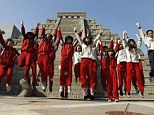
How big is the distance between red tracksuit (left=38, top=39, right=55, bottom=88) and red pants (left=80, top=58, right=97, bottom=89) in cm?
111

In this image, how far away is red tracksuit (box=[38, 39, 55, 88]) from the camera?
773 centimetres

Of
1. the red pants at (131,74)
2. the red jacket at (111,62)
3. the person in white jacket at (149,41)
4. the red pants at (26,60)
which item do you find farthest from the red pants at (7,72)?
the person in white jacket at (149,41)

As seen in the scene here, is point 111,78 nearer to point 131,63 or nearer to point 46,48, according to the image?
point 131,63

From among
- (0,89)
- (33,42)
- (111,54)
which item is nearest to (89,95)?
(111,54)

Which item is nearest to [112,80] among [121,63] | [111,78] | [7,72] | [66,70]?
[111,78]

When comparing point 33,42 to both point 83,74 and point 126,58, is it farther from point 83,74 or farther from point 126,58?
point 126,58

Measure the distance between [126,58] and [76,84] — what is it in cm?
283

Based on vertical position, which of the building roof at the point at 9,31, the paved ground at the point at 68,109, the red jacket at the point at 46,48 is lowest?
the paved ground at the point at 68,109

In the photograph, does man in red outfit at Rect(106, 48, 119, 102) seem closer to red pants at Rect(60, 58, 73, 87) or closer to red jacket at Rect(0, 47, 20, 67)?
red pants at Rect(60, 58, 73, 87)

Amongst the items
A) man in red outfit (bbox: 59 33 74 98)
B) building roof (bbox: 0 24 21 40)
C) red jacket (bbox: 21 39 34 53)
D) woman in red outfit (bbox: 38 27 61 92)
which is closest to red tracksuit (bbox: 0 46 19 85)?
red jacket (bbox: 21 39 34 53)

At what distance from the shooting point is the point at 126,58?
328 inches

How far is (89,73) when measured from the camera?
23.9 feet

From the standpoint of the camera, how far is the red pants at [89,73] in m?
7.18

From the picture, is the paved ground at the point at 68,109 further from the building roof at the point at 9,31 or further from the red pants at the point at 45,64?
the building roof at the point at 9,31
